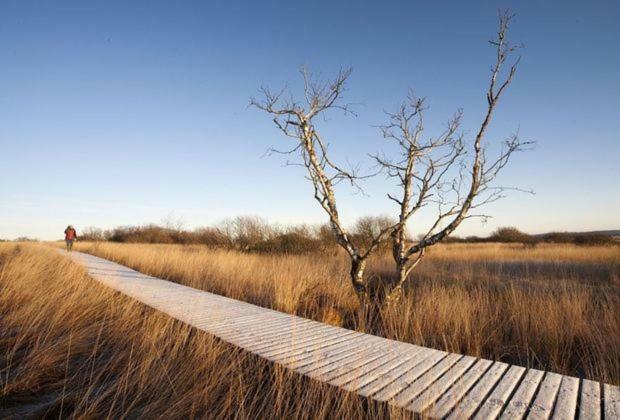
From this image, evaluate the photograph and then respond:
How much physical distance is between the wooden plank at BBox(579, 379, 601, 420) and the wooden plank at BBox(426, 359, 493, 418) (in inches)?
23.7

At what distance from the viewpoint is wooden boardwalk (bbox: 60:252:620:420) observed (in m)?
2.22

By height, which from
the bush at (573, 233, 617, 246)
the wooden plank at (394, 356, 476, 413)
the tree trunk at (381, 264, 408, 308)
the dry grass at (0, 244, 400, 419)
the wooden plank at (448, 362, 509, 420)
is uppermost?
the bush at (573, 233, 617, 246)

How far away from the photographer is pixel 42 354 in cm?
350

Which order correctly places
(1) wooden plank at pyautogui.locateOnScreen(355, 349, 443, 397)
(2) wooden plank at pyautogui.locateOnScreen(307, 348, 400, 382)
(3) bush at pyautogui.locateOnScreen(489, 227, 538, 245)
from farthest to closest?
1. (3) bush at pyautogui.locateOnScreen(489, 227, 538, 245)
2. (2) wooden plank at pyautogui.locateOnScreen(307, 348, 400, 382)
3. (1) wooden plank at pyautogui.locateOnScreen(355, 349, 443, 397)

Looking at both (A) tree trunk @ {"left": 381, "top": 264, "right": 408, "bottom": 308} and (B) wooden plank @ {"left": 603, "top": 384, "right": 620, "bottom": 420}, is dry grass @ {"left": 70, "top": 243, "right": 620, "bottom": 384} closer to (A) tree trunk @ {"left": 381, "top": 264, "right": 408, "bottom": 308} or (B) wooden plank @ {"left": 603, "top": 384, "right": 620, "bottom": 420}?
(A) tree trunk @ {"left": 381, "top": 264, "right": 408, "bottom": 308}

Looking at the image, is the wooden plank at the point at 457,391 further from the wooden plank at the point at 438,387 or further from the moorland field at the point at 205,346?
the moorland field at the point at 205,346

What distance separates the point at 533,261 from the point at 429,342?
11921 millimetres

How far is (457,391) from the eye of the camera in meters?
2.44

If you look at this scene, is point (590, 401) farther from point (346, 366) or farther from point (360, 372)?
point (346, 366)

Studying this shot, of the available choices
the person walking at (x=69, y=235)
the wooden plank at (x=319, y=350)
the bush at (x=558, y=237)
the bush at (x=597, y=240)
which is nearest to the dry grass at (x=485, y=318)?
the wooden plank at (x=319, y=350)

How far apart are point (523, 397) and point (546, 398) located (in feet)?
0.43

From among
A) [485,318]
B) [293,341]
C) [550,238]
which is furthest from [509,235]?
[293,341]

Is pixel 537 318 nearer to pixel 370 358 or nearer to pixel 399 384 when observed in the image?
pixel 370 358

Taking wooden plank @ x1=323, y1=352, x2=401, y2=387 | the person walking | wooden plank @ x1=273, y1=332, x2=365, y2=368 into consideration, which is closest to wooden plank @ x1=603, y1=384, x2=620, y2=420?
wooden plank @ x1=323, y1=352, x2=401, y2=387
